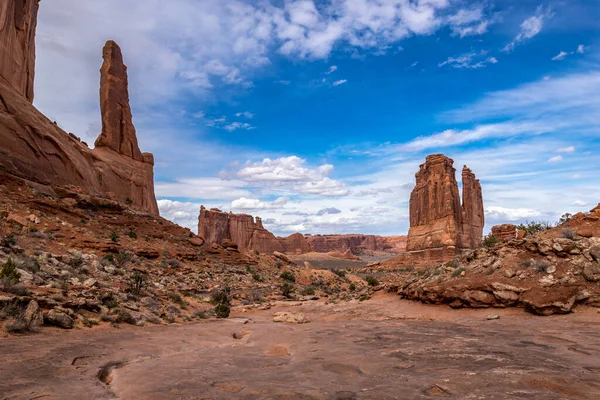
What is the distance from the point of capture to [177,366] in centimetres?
615

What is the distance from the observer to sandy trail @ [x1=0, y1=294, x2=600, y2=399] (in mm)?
4547

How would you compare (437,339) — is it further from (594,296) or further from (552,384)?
(594,296)

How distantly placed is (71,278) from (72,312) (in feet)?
14.1

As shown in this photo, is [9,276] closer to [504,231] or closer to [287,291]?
[287,291]

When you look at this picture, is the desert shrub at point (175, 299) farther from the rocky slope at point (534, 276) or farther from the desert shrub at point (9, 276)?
the rocky slope at point (534, 276)

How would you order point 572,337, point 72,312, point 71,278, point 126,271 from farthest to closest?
point 126,271, point 71,278, point 72,312, point 572,337

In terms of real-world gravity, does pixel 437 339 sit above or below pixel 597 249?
below

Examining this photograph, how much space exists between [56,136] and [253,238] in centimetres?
10663

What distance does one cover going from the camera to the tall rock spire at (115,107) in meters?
46.1

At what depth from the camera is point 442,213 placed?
6981 centimetres

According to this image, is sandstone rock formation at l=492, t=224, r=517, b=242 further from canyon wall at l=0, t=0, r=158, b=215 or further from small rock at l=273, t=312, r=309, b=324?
canyon wall at l=0, t=0, r=158, b=215

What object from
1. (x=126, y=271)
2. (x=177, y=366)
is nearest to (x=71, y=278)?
(x=126, y=271)

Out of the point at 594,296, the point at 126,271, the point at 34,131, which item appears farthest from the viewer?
the point at 34,131

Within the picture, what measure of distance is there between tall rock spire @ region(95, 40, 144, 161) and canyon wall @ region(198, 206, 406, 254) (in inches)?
2773
